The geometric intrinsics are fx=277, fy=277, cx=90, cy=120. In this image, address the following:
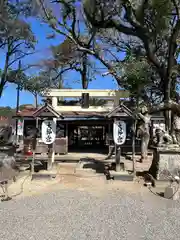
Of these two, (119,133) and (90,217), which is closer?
(90,217)

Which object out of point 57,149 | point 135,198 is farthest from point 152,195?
point 57,149

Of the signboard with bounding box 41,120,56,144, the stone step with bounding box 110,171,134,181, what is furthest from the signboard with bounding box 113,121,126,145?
the signboard with bounding box 41,120,56,144

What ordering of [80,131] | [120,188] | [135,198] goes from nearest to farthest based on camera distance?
[135,198] → [120,188] → [80,131]

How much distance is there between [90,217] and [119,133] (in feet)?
15.1

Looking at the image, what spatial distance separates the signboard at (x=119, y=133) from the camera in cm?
955

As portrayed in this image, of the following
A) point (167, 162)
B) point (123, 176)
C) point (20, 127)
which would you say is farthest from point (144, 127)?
point (20, 127)

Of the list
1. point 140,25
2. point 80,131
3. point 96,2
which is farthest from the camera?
point 80,131

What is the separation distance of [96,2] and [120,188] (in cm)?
685

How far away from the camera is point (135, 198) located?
684 cm

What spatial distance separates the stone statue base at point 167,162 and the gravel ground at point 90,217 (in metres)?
1.33

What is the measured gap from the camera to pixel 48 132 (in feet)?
31.1

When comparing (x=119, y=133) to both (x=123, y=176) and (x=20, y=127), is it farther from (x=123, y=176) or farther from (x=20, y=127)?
(x=20, y=127)

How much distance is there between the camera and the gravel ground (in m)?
4.49

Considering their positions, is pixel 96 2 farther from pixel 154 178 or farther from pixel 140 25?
pixel 154 178
